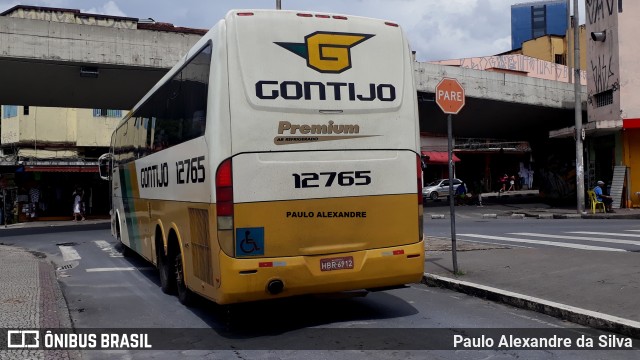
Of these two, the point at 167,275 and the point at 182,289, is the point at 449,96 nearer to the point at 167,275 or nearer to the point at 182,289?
the point at 182,289

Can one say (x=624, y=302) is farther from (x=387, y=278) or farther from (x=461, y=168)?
(x=461, y=168)

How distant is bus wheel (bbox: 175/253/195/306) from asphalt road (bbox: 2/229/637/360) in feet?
0.37

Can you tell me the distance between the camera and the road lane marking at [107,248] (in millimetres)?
16047

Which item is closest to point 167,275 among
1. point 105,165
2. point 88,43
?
point 105,165

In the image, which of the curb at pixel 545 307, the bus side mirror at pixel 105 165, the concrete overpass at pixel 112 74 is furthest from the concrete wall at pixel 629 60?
the bus side mirror at pixel 105 165

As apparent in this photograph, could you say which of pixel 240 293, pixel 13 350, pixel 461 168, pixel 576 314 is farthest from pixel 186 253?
pixel 461 168

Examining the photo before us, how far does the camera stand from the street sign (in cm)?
979

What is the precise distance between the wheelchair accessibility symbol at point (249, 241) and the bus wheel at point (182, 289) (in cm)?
227

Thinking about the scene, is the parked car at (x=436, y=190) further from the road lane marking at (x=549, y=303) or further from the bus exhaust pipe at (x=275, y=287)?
the bus exhaust pipe at (x=275, y=287)

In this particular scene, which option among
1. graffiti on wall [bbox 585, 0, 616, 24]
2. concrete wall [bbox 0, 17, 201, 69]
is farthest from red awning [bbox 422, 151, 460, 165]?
concrete wall [bbox 0, 17, 201, 69]

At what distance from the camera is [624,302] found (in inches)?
289

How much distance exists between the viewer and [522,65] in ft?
182

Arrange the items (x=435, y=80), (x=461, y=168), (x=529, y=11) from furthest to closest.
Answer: (x=529, y=11), (x=461, y=168), (x=435, y=80)

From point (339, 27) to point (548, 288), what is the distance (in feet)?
15.2
